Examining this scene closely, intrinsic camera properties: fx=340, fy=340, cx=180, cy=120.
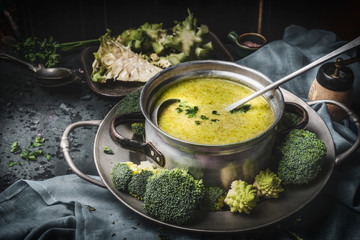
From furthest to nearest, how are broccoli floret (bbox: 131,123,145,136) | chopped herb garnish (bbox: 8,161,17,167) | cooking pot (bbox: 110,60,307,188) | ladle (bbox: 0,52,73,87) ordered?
ladle (bbox: 0,52,73,87) → chopped herb garnish (bbox: 8,161,17,167) → broccoli floret (bbox: 131,123,145,136) → cooking pot (bbox: 110,60,307,188)

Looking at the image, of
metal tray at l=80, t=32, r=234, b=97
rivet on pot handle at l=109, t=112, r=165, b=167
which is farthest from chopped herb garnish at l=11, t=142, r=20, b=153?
rivet on pot handle at l=109, t=112, r=165, b=167

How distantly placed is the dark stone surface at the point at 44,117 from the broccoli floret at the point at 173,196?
0.82 meters

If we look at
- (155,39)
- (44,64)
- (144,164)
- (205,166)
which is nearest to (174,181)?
(205,166)

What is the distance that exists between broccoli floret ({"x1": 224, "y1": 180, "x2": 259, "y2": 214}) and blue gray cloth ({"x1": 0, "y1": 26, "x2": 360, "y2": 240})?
0.80 feet

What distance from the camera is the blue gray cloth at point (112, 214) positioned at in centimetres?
201

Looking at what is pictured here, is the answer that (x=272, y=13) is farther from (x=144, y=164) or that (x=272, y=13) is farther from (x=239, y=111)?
(x=144, y=164)

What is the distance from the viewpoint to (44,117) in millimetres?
2949

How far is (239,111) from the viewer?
2.28 meters

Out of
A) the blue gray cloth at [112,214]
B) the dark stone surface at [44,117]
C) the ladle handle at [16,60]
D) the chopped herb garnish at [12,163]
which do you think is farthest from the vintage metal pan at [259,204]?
the ladle handle at [16,60]

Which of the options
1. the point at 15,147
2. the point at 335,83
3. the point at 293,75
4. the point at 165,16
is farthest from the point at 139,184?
the point at 165,16

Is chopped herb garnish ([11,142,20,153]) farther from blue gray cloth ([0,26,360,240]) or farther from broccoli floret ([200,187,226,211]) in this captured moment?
broccoli floret ([200,187,226,211])

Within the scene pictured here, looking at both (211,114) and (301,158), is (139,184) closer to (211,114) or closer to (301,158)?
(211,114)

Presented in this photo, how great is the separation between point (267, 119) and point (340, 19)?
2312mm

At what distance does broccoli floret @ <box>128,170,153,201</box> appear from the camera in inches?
76.8
